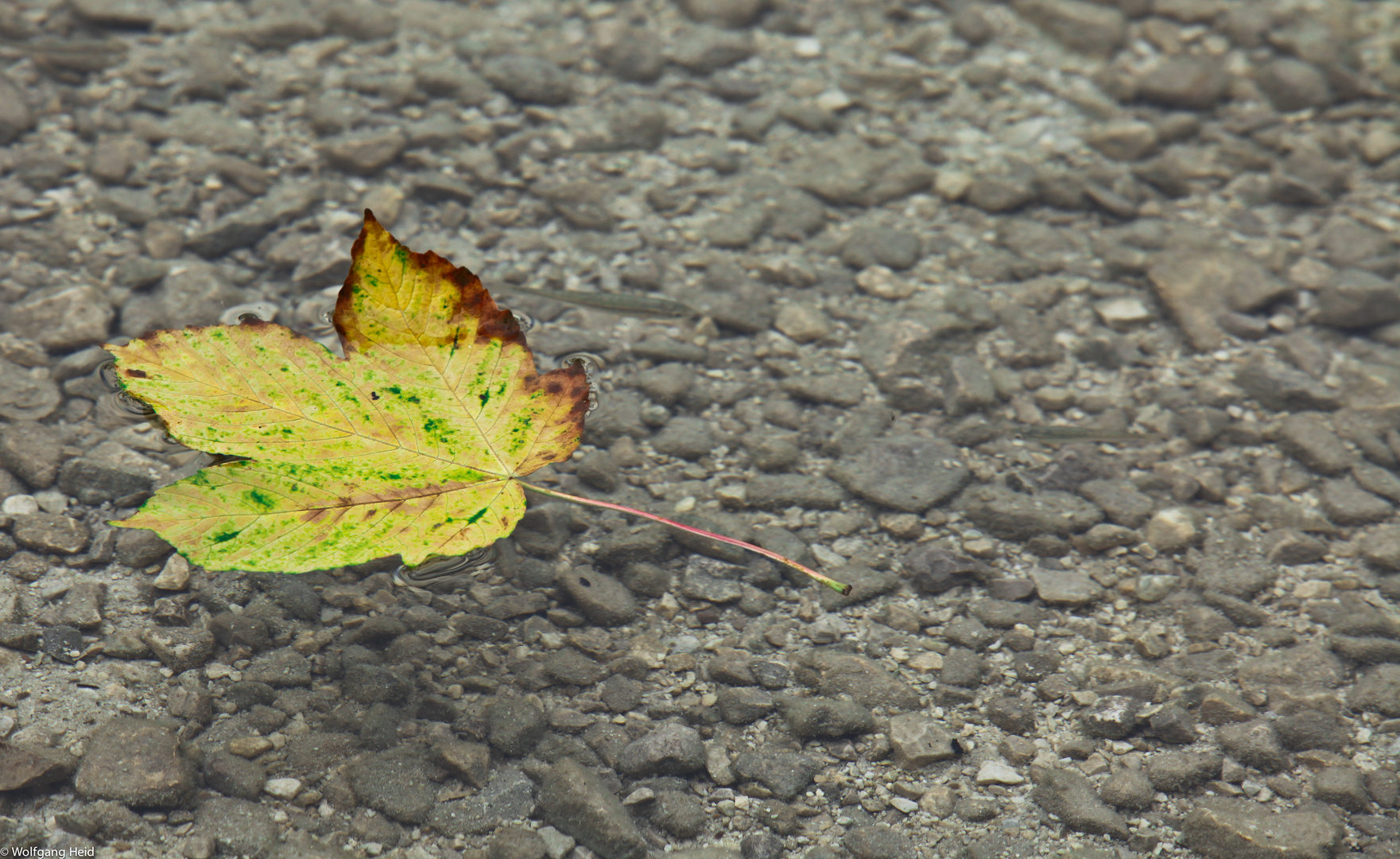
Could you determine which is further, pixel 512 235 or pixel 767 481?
pixel 512 235

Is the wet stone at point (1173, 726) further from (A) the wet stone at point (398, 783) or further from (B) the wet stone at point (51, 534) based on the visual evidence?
(B) the wet stone at point (51, 534)

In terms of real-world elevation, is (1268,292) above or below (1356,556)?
above

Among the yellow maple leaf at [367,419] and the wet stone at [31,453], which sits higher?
the yellow maple leaf at [367,419]

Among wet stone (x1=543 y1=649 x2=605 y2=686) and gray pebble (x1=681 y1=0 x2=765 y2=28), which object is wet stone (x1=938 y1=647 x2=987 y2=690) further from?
gray pebble (x1=681 y1=0 x2=765 y2=28)

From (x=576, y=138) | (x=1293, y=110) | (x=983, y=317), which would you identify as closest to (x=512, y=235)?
(x=576, y=138)

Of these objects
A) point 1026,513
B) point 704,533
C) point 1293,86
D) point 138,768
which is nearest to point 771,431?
point 704,533

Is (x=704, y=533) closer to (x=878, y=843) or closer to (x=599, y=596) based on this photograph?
(x=599, y=596)

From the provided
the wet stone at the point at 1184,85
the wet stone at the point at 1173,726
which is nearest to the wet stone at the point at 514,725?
the wet stone at the point at 1173,726

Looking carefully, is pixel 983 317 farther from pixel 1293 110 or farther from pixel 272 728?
pixel 272 728

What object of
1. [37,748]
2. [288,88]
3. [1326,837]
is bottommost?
[1326,837]
